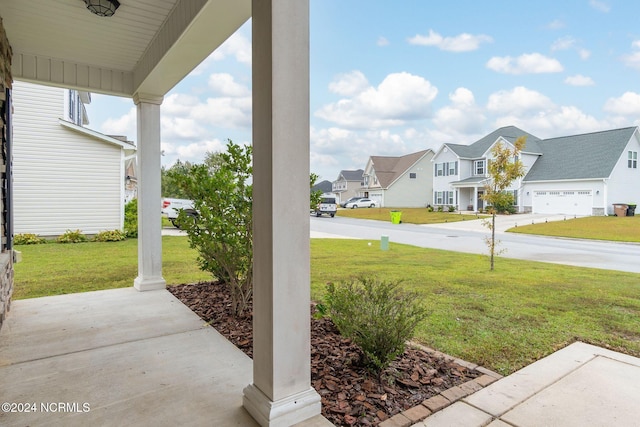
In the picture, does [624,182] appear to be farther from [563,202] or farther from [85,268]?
[85,268]

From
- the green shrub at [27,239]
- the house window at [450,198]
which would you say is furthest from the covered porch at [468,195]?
the green shrub at [27,239]

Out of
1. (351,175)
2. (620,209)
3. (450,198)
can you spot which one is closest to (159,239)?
(620,209)

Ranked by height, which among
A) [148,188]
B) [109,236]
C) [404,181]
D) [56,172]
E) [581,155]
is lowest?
[109,236]

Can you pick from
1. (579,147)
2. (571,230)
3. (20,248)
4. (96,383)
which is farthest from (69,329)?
(579,147)

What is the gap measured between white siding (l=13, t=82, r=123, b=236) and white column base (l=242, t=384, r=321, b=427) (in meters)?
11.1

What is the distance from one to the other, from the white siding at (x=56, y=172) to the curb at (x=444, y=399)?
37.5 feet

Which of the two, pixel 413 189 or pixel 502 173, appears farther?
pixel 413 189

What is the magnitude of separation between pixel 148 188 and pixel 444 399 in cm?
410

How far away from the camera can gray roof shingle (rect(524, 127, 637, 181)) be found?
813 inches

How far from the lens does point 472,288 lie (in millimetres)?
5215

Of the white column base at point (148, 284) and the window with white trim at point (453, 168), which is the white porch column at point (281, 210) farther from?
the window with white trim at point (453, 168)

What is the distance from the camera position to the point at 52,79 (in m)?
4.26

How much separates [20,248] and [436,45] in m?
18.4

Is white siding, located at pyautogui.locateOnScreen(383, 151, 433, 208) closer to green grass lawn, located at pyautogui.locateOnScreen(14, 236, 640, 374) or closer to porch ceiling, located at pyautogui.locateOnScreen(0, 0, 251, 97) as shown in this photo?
green grass lawn, located at pyautogui.locateOnScreen(14, 236, 640, 374)
